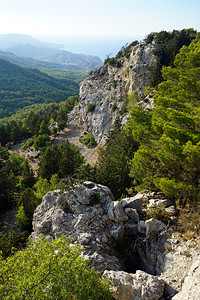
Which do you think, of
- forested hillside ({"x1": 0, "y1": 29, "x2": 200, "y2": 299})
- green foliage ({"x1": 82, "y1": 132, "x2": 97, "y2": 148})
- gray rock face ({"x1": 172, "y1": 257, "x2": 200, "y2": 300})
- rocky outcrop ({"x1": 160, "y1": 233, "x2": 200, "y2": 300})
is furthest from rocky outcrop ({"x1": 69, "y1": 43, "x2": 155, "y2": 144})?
gray rock face ({"x1": 172, "y1": 257, "x2": 200, "y2": 300})

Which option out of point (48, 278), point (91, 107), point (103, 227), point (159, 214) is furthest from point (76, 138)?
point (48, 278)

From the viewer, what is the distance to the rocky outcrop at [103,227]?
1435cm

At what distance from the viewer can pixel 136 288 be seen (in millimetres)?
10734

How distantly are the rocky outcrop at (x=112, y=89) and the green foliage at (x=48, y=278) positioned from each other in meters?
42.4

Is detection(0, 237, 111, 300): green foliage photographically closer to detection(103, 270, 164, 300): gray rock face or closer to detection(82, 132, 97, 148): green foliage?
detection(103, 270, 164, 300): gray rock face

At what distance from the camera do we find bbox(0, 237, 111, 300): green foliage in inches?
321

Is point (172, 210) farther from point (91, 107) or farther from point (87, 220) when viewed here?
point (91, 107)

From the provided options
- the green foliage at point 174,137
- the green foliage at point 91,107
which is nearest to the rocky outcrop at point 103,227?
the green foliage at point 174,137

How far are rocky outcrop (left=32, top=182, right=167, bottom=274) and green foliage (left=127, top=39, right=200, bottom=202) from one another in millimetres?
3515

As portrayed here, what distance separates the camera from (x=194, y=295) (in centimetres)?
869

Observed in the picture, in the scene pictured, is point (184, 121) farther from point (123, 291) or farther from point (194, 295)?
point (123, 291)

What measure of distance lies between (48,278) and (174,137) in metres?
13.2

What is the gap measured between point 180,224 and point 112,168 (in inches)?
522

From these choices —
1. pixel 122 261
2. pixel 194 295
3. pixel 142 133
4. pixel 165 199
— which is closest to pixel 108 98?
pixel 142 133
